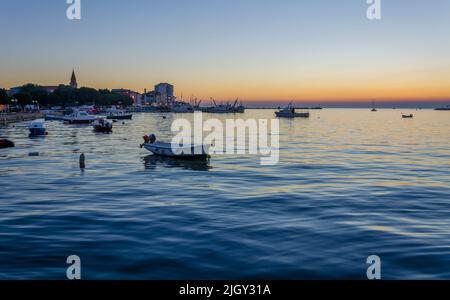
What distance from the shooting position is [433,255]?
16.6m

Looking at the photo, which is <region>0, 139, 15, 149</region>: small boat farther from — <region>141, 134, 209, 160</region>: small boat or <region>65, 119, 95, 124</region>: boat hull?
<region>65, 119, 95, 124</region>: boat hull

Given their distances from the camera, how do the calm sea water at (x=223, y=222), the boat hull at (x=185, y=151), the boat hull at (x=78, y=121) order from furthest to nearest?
the boat hull at (x=78, y=121)
the boat hull at (x=185, y=151)
the calm sea water at (x=223, y=222)

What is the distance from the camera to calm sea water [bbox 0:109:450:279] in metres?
15.3

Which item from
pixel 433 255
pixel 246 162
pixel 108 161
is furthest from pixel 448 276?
pixel 108 161

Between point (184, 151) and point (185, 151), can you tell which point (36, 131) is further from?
point (185, 151)

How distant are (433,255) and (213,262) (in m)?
8.71

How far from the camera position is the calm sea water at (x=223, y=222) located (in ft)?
50.1

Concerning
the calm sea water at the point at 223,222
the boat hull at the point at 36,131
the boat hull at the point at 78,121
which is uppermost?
the boat hull at the point at 78,121

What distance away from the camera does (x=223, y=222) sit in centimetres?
2147

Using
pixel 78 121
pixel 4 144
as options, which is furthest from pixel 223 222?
pixel 78 121

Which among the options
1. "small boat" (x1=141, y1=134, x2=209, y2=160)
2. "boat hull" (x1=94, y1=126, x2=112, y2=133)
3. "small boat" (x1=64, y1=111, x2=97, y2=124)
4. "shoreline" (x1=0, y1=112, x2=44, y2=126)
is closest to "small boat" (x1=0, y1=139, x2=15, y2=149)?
"small boat" (x1=141, y1=134, x2=209, y2=160)

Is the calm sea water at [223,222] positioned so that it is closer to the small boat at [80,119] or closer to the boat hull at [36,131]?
the boat hull at [36,131]

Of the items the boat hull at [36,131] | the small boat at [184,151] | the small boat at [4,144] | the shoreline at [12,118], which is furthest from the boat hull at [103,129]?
the small boat at [184,151]
